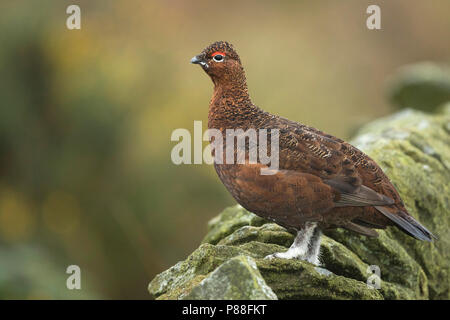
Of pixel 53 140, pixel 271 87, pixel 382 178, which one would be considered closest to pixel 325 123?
pixel 271 87

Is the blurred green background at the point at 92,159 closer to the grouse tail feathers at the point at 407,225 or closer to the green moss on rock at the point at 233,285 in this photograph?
the grouse tail feathers at the point at 407,225

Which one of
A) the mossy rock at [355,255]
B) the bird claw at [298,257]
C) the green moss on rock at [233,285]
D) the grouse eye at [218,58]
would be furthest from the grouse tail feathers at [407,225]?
the grouse eye at [218,58]

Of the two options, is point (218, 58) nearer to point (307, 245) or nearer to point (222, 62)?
point (222, 62)

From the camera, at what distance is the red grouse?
Result: 3.88 meters

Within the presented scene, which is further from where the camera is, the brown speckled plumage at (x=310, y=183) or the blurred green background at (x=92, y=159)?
the blurred green background at (x=92, y=159)

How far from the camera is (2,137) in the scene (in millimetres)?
9219

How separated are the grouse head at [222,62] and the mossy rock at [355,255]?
107 centimetres

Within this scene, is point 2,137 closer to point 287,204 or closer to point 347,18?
point 287,204

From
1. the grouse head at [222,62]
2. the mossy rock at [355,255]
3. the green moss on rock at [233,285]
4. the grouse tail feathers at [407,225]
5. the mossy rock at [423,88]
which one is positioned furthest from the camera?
the mossy rock at [423,88]

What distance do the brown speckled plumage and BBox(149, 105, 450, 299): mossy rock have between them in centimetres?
29

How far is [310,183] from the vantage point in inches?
154

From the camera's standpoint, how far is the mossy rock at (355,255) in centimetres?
314

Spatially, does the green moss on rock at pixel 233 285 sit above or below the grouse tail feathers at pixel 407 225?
below

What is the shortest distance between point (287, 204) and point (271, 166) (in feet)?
0.86
